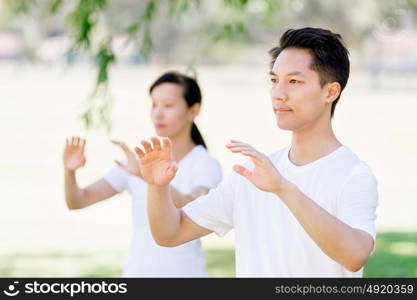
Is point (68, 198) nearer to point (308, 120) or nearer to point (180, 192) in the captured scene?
point (180, 192)

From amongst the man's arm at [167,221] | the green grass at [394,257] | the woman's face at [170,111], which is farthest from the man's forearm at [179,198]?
the green grass at [394,257]

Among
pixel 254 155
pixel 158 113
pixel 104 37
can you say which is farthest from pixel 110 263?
pixel 254 155

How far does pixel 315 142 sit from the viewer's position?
3.08 m

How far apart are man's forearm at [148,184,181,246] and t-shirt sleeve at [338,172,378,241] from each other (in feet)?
1.90

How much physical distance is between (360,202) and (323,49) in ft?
1.76

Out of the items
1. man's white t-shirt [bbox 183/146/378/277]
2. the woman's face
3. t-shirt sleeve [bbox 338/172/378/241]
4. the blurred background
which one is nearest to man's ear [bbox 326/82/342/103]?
man's white t-shirt [bbox 183/146/378/277]

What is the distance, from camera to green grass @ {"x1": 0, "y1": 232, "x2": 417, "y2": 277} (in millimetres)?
8891

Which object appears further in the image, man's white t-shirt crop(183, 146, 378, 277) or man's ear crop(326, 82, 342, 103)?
man's ear crop(326, 82, 342, 103)

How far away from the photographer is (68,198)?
183 inches

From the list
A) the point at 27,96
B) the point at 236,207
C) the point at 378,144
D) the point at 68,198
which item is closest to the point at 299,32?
the point at 236,207

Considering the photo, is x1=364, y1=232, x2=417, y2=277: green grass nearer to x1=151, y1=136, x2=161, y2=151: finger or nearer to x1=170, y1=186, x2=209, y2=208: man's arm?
x1=170, y1=186, x2=209, y2=208: man's arm

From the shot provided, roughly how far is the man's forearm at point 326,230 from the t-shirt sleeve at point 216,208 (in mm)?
505

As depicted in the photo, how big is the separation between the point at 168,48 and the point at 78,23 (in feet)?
217

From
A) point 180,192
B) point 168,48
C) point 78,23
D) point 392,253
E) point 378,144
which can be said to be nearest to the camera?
point 180,192
